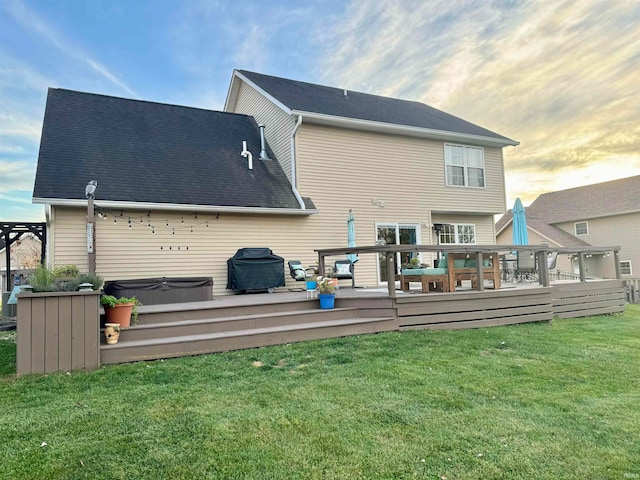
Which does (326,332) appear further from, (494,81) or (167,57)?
(167,57)

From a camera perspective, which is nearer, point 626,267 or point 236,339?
point 236,339

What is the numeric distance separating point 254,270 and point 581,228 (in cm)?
2279

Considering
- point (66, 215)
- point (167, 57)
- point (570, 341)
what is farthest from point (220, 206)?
point (167, 57)

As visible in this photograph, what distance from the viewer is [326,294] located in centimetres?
631

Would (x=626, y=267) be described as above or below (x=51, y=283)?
below

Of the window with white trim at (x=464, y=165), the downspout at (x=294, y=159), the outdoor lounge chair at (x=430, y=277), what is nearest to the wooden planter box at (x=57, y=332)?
Result: the outdoor lounge chair at (x=430, y=277)

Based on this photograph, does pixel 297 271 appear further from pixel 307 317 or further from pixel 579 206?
pixel 579 206

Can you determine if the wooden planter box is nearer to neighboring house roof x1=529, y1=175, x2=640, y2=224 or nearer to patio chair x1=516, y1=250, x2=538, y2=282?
patio chair x1=516, y1=250, x2=538, y2=282

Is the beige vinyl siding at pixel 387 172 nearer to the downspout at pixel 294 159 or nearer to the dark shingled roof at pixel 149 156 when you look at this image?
the downspout at pixel 294 159

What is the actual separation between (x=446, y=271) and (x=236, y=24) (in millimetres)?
10726

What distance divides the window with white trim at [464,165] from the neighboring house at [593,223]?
10.8 metres

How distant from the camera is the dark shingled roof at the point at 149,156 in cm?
785

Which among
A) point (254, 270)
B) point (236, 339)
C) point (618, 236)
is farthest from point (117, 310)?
point (618, 236)

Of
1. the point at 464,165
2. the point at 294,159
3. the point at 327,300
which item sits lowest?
the point at 327,300
